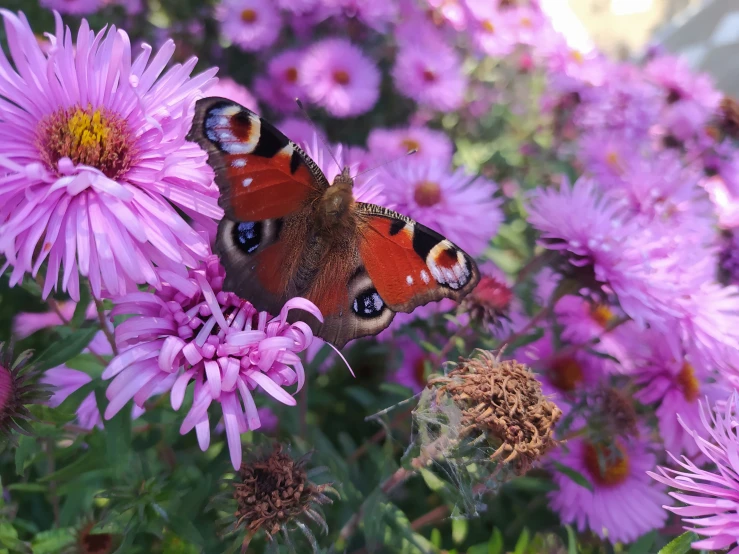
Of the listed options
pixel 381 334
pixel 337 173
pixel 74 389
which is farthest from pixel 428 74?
pixel 74 389

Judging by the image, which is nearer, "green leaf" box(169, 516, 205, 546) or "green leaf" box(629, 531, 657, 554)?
"green leaf" box(169, 516, 205, 546)

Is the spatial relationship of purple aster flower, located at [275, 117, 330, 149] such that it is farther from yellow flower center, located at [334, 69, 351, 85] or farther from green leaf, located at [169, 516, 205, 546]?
green leaf, located at [169, 516, 205, 546]

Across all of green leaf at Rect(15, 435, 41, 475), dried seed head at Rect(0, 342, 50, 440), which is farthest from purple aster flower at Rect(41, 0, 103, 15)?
green leaf at Rect(15, 435, 41, 475)

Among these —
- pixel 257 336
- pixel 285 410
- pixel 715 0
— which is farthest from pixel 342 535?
pixel 715 0

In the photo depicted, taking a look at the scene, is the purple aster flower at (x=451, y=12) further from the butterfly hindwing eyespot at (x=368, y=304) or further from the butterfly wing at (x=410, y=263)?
the butterfly hindwing eyespot at (x=368, y=304)

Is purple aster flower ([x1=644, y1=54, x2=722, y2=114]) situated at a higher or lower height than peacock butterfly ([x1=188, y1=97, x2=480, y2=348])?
higher

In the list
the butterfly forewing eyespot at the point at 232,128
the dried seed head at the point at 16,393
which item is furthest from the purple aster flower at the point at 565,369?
the dried seed head at the point at 16,393

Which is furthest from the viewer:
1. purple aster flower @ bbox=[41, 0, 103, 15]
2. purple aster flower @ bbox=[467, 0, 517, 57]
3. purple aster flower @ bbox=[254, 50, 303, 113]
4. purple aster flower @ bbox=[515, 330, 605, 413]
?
purple aster flower @ bbox=[467, 0, 517, 57]
